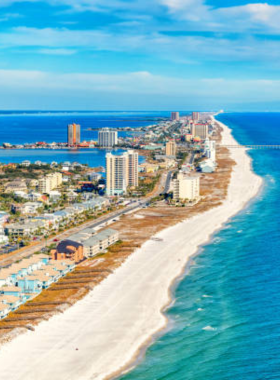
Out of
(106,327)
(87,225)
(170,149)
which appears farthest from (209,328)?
(170,149)

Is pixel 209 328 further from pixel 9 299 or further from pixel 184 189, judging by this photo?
pixel 184 189

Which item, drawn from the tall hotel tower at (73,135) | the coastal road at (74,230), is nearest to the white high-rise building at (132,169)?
the coastal road at (74,230)

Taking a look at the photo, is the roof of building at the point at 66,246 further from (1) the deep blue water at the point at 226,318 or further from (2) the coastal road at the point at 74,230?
(1) the deep blue water at the point at 226,318

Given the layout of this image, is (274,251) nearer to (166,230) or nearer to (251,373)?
(166,230)

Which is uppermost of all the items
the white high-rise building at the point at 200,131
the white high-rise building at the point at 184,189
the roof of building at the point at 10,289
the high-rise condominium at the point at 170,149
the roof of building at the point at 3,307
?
the white high-rise building at the point at 200,131

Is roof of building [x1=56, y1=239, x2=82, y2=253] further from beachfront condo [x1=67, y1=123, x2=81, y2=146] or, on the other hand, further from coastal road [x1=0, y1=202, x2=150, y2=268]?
beachfront condo [x1=67, y1=123, x2=81, y2=146]
